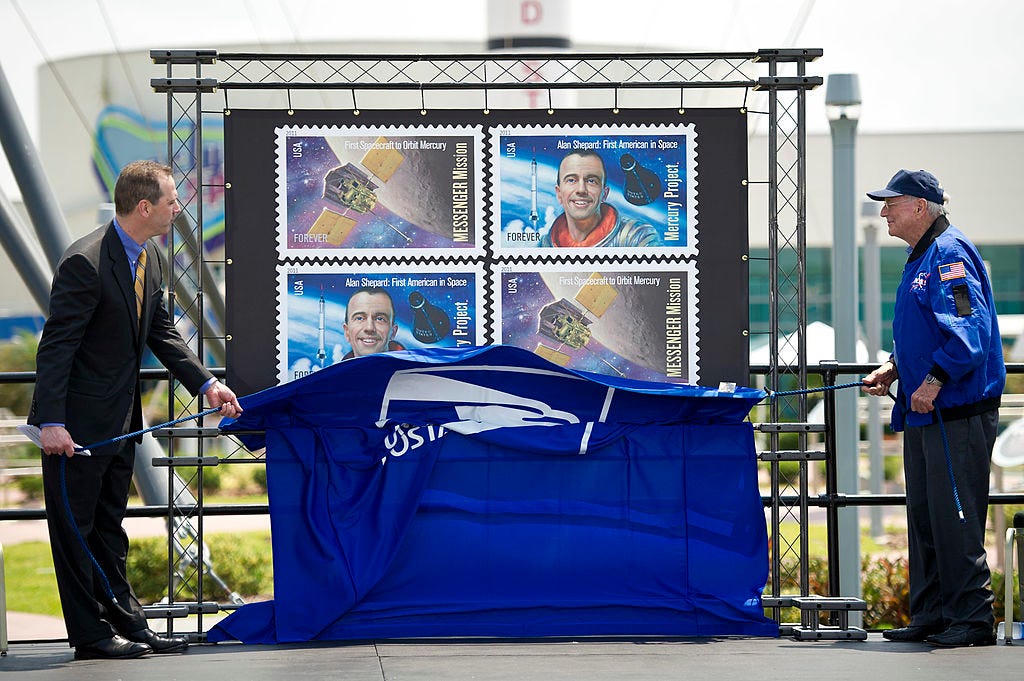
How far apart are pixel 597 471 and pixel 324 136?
81.5 inches

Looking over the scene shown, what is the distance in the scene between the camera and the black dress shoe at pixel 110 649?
515 cm

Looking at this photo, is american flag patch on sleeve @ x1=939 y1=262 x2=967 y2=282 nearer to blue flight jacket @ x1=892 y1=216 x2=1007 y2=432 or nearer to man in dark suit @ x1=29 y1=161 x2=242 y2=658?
blue flight jacket @ x1=892 y1=216 x2=1007 y2=432

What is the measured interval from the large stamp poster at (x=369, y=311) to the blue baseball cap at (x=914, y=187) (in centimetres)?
195

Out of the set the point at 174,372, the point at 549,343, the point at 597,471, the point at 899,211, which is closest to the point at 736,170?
the point at 899,211

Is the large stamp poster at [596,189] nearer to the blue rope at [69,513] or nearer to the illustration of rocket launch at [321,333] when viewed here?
the illustration of rocket launch at [321,333]

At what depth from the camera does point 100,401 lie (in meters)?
5.15

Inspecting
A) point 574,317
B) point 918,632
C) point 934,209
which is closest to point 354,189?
point 574,317

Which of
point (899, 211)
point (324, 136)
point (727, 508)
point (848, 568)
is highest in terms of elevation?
point (324, 136)

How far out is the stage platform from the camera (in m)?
4.74

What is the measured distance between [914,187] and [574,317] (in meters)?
1.68

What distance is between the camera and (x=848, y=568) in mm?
8906

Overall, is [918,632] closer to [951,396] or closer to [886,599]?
[951,396]

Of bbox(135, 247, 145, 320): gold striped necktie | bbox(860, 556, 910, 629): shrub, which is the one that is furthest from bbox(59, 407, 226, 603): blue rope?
bbox(860, 556, 910, 629): shrub

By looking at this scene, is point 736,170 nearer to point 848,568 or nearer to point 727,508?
point 727,508
